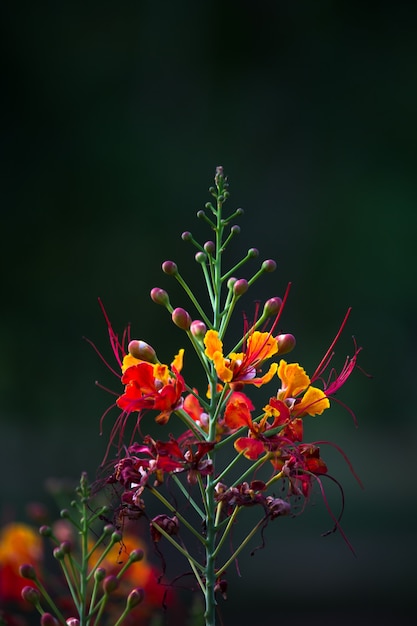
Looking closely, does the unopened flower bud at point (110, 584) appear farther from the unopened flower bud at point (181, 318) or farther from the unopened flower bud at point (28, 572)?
the unopened flower bud at point (181, 318)

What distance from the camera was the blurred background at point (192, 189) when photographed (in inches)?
117

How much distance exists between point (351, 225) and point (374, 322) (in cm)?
41

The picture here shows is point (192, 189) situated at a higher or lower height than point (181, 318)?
lower

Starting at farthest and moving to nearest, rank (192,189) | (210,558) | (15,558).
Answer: (192,189)
(15,558)
(210,558)

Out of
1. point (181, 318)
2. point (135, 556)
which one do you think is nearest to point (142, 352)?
point (181, 318)

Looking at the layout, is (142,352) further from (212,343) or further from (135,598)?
(135,598)

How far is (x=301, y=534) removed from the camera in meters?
2.81

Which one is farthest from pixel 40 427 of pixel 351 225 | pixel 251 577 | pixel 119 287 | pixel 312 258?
pixel 351 225

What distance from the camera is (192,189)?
3.11m

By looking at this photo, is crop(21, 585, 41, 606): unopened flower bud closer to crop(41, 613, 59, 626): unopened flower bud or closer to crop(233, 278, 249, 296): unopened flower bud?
crop(41, 613, 59, 626): unopened flower bud

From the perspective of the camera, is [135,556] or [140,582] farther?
[140,582]

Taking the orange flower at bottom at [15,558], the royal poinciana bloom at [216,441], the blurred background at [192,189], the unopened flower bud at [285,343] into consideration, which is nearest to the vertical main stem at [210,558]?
the royal poinciana bloom at [216,441]

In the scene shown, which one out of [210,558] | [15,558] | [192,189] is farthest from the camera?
[192,189]

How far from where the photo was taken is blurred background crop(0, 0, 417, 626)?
2984 millimetres
